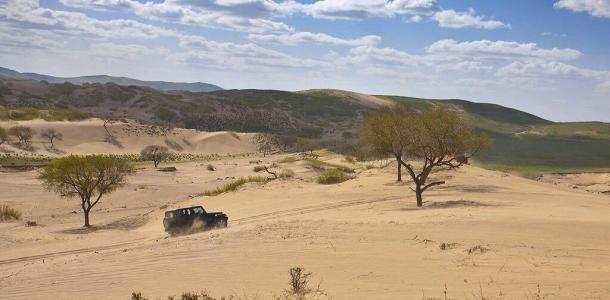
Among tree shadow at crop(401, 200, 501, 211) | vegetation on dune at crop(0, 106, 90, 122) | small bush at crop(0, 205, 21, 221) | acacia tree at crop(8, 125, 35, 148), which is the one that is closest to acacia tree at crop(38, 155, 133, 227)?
small bush at crop(0, 205, 21, 221)

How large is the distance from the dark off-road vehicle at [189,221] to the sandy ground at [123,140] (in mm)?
58921

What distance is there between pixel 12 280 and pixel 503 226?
1458 cm

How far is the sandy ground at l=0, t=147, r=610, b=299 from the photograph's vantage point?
11.8m

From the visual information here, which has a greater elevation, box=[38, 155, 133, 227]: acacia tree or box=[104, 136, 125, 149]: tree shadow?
box=[104, 136, 125, 149]: tree shadow

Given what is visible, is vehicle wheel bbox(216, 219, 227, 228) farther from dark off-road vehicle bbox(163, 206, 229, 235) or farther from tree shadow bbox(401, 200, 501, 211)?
tree shadow bbox(401, 200, 501, 211)

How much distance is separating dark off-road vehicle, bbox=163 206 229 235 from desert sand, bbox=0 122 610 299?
1465 millimetres

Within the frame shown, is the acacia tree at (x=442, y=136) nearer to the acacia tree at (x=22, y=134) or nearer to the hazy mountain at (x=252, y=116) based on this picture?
the hazy mountain at (x=252, y=116)

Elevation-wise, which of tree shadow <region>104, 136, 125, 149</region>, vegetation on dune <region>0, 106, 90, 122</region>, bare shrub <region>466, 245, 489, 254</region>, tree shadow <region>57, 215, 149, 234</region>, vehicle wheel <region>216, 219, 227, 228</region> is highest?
vegetation on dune <region>0, 106, 90, 122</region>

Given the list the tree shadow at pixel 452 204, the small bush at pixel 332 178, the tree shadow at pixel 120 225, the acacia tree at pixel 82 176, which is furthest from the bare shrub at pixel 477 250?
the small bush at pixel 332 178

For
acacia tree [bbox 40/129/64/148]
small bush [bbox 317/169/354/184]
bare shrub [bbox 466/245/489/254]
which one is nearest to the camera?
bare shrub [bbox 466/245/489/254]

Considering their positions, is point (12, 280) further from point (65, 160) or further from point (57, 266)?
point (65, 160)

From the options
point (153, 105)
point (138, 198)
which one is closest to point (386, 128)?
point (138, 198)

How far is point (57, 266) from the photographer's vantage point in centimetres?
1688

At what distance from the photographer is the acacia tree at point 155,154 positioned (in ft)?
248
